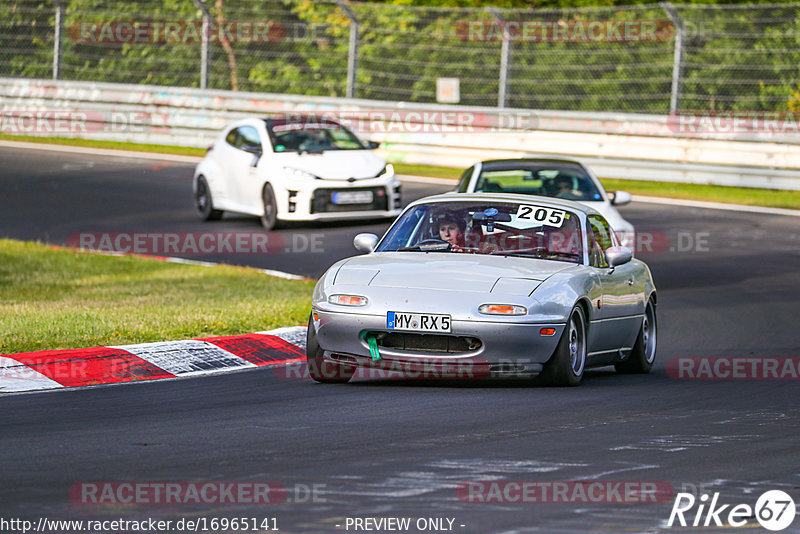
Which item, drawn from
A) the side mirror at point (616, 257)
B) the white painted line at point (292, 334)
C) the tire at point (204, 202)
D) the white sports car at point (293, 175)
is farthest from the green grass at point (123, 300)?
the tire at point (204, 202)

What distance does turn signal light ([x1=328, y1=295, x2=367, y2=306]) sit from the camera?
30.3 feet

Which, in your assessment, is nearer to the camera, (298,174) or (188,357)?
(188,357)

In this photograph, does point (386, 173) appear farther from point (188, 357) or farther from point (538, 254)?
point (538, 254)

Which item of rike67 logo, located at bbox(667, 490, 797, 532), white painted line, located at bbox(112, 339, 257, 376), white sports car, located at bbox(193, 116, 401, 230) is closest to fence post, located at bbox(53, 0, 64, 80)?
white sports car, located at bbox(193, 116, 401, 230)

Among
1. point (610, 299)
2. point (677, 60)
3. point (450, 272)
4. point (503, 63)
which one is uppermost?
point (677, 60)

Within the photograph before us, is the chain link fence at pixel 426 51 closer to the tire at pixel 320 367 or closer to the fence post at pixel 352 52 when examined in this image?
the fence post at pixel 352 52

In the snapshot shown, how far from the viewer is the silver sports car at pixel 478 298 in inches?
357

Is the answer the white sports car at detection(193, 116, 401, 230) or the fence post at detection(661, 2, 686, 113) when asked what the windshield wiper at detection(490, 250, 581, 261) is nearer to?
the white sports car at detection(193, 116, 401, 230)

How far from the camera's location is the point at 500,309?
29.7 ft

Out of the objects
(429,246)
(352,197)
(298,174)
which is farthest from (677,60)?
(429,246)

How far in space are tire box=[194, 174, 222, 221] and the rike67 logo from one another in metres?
15.4

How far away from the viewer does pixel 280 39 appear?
30.3 metres

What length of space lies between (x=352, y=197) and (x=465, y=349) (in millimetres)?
10903

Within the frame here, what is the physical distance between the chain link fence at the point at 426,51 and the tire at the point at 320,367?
15.5 m
